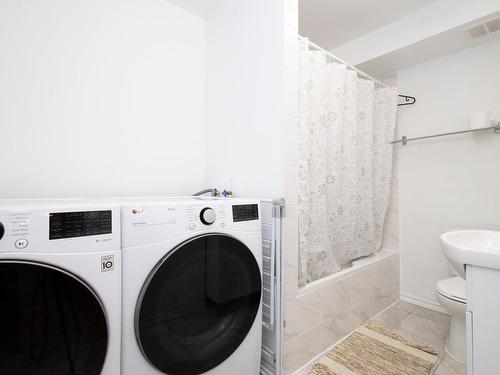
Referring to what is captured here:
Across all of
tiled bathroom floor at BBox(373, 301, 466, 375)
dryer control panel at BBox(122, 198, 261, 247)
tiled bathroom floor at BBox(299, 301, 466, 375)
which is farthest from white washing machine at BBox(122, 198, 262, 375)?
tiled bathroom floor at BBox(373, 301, 466, 375)

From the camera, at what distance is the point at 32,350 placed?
730 mm

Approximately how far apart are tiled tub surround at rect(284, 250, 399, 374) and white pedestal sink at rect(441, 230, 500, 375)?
2.38 feet

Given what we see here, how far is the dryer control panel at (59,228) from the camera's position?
27.6 inches

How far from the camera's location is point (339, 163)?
184cm

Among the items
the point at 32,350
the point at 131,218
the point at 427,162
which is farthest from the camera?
the point at 427,162

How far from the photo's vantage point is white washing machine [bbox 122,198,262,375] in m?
0.89

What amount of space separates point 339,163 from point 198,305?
4.37 ft

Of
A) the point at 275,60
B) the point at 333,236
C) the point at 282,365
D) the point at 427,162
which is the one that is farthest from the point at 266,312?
the point at 427,162

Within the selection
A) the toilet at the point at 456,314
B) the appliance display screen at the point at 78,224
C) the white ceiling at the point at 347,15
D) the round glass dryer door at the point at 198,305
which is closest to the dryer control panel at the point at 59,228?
the appliance display screen at the point at 78,224

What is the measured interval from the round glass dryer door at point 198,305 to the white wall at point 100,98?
0.83m

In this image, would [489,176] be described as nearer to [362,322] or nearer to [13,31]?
[362,322]

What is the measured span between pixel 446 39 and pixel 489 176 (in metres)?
1.04

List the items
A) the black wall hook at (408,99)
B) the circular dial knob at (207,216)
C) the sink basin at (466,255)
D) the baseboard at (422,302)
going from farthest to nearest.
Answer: the black wall hook at (408,99) → the baseboard at (422,302) → the circular dial knob at (207,216) → the sink basin at (466,255)

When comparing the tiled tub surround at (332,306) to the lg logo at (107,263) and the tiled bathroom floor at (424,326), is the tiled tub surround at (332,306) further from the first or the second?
the lg logo at (107,263)
